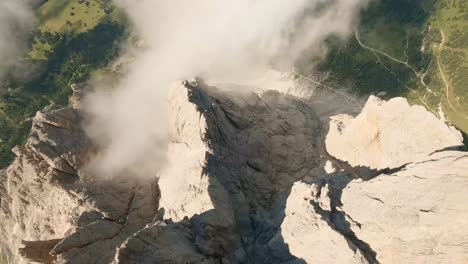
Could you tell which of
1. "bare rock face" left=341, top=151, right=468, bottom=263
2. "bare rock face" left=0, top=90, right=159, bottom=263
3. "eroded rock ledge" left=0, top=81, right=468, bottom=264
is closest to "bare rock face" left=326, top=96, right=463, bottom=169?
"eroded rock ledge" left=0, top=81, right=468, bottom=264

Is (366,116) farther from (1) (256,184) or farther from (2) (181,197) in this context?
(2) (181,197)

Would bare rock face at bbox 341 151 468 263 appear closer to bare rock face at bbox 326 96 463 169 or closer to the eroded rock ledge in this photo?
the eroded rock ledge

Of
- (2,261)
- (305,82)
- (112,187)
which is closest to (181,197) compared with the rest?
(112,187)

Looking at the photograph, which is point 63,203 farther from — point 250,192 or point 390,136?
point 390,136

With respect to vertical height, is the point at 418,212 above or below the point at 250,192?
→ below

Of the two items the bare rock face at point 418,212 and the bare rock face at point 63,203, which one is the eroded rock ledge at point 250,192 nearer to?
the bare rock face at point 418,212

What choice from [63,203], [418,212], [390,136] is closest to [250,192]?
[390,136]
